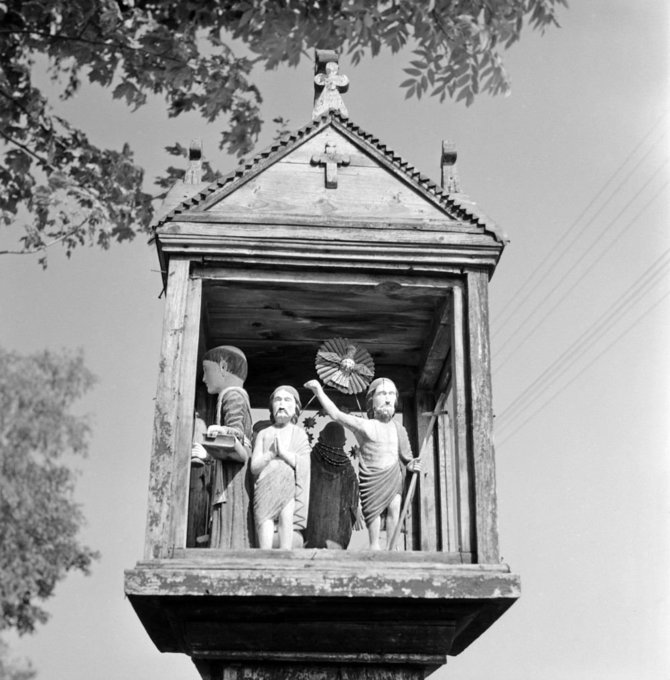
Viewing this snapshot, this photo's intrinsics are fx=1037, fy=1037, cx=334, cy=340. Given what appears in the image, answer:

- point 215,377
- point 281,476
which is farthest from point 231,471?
point 215,377

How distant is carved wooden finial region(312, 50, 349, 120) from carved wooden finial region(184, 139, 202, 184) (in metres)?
0.58

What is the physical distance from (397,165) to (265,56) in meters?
1.63

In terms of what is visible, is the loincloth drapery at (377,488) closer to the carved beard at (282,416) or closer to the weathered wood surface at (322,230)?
the carved beard at (282,416)

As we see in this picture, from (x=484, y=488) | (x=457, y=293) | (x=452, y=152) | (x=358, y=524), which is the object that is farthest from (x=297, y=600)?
(x=452, y=152)

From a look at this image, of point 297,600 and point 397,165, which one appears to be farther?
point 397,165

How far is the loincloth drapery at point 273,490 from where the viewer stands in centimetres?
436

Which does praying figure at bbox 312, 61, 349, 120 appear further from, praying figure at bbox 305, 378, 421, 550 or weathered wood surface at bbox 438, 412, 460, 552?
weathered wood surface at bbox 438, 412, 460, 552

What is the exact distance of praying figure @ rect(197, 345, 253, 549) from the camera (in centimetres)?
447

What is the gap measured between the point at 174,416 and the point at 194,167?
1.34 meters

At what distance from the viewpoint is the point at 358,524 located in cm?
493

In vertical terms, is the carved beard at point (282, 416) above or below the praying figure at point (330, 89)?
below

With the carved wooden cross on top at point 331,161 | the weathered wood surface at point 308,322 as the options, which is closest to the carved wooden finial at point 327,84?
the carved wooden cross on top at point 331,161

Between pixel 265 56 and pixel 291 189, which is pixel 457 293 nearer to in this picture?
pixel 291 189

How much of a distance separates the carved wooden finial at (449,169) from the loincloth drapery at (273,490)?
4.90 feet
